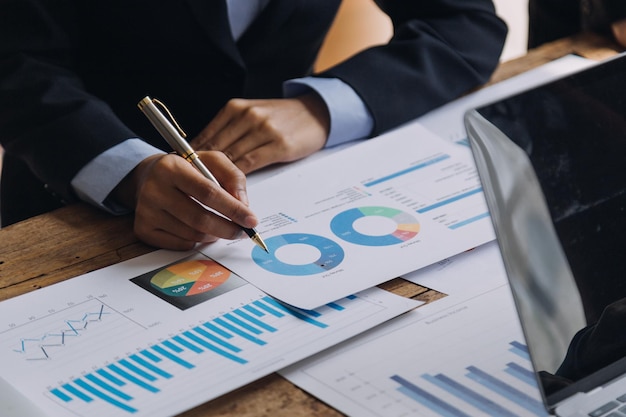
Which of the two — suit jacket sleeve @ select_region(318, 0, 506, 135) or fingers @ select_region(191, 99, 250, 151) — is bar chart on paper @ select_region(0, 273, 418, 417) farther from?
suit jacket sleeve @ select_region(318, 0, 506, 135)

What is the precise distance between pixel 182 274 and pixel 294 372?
21 centimetres

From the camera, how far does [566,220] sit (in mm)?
642

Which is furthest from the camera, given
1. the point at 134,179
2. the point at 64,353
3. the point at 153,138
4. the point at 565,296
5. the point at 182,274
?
the point at 153,138

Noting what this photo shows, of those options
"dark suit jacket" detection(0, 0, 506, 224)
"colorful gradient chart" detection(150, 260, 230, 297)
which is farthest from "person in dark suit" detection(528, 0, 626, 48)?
"colorful gradient chart" detection(150, 260, 230, 297)

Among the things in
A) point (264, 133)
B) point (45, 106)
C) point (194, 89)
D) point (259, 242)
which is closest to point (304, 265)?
point (259, 242)

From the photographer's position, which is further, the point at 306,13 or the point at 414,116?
the point at 306,13

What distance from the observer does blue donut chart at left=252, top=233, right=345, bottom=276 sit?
87cm

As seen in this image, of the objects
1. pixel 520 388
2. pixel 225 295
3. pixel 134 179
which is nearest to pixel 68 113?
pixel 134 179

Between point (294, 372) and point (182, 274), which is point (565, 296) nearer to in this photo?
point (294, 372)

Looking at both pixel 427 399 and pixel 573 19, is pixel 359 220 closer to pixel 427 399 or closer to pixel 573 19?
pixel 427 399

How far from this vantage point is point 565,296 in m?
0.63

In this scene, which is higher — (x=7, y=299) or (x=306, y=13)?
(x=306, y=13)

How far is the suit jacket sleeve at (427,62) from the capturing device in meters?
1.19

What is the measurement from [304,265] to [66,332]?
0.24 metres
